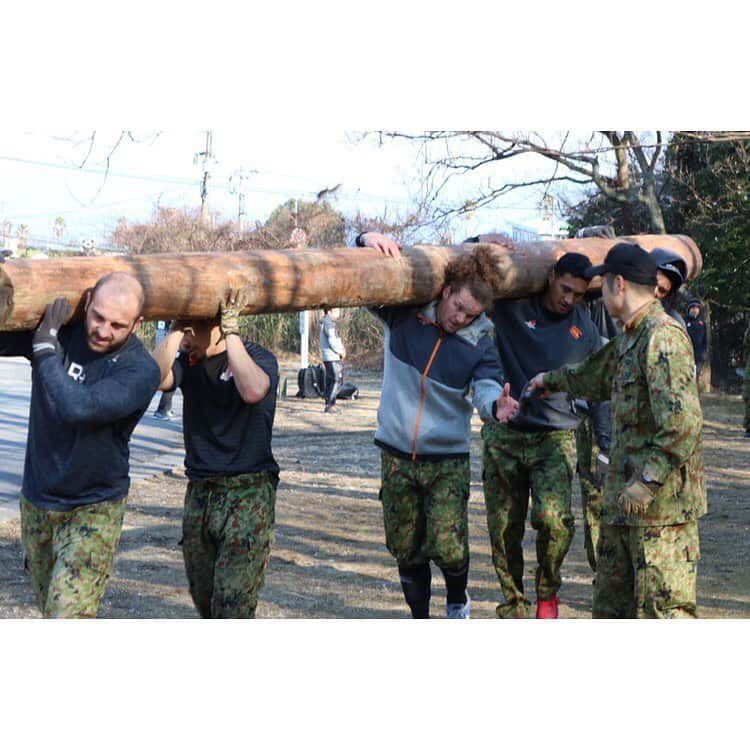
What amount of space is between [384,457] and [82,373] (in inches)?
72.6

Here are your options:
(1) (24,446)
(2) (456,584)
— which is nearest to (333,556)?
(2) (456,584)

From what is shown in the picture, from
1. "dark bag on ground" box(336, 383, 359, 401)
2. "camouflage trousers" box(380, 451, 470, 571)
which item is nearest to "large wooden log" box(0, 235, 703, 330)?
"camouflage trousers" box(380, 451, 470, 571)

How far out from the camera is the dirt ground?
6.80m

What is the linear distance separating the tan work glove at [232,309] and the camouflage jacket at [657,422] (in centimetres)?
173

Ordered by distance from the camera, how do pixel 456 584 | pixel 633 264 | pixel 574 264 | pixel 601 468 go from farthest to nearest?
pixel 601 468 → pixel 574 264 → pixel 456 584 → pixel 633 264

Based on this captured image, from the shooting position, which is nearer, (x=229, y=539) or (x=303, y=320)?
(x=229, y=539)

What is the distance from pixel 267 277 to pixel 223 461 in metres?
0.93

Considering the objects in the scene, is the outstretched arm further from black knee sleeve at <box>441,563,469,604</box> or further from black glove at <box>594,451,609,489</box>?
black glove at <box>594,451,609,489</box>

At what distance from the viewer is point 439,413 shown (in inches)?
219

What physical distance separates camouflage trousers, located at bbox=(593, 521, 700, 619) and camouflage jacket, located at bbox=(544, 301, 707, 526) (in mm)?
58

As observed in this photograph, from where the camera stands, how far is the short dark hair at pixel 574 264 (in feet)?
19.5

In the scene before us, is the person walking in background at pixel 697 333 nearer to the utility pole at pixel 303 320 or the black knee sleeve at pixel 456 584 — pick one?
the utility pole at pixel 303 320

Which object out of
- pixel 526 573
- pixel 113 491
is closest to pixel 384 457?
pixel 113 491

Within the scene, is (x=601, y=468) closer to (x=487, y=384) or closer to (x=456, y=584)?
(x=456, y=584)
